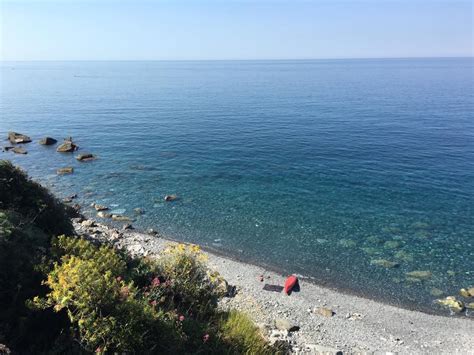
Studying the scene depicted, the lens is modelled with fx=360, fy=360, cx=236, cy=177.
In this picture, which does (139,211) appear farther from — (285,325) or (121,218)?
(285,325)

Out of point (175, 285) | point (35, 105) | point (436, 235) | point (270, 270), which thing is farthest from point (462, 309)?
point (35, 105)

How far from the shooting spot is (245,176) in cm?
4491

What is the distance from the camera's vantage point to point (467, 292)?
943 inches

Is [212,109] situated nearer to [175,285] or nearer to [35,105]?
[35,105]

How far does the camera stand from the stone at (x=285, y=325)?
19.7m

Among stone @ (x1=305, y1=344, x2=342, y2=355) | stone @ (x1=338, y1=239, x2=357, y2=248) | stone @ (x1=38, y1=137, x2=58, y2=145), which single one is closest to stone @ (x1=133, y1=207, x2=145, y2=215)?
stone @ (x1=338, y1=239, x2=357, y2=248)

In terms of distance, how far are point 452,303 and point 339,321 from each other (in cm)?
800

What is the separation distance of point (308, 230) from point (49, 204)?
21.3 meters

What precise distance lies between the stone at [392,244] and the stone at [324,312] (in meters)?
9.90

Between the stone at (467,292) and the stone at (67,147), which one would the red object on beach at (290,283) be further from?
→ the stone at (67,147)

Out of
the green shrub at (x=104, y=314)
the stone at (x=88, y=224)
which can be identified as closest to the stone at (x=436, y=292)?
the green shrub at (x=104, y=314)

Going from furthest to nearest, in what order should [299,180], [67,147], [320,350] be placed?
1. [67,147]
2. [299,180]
3. [320,350]

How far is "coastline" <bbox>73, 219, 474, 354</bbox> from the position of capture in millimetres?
19234

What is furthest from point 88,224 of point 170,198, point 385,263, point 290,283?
point 385,263
